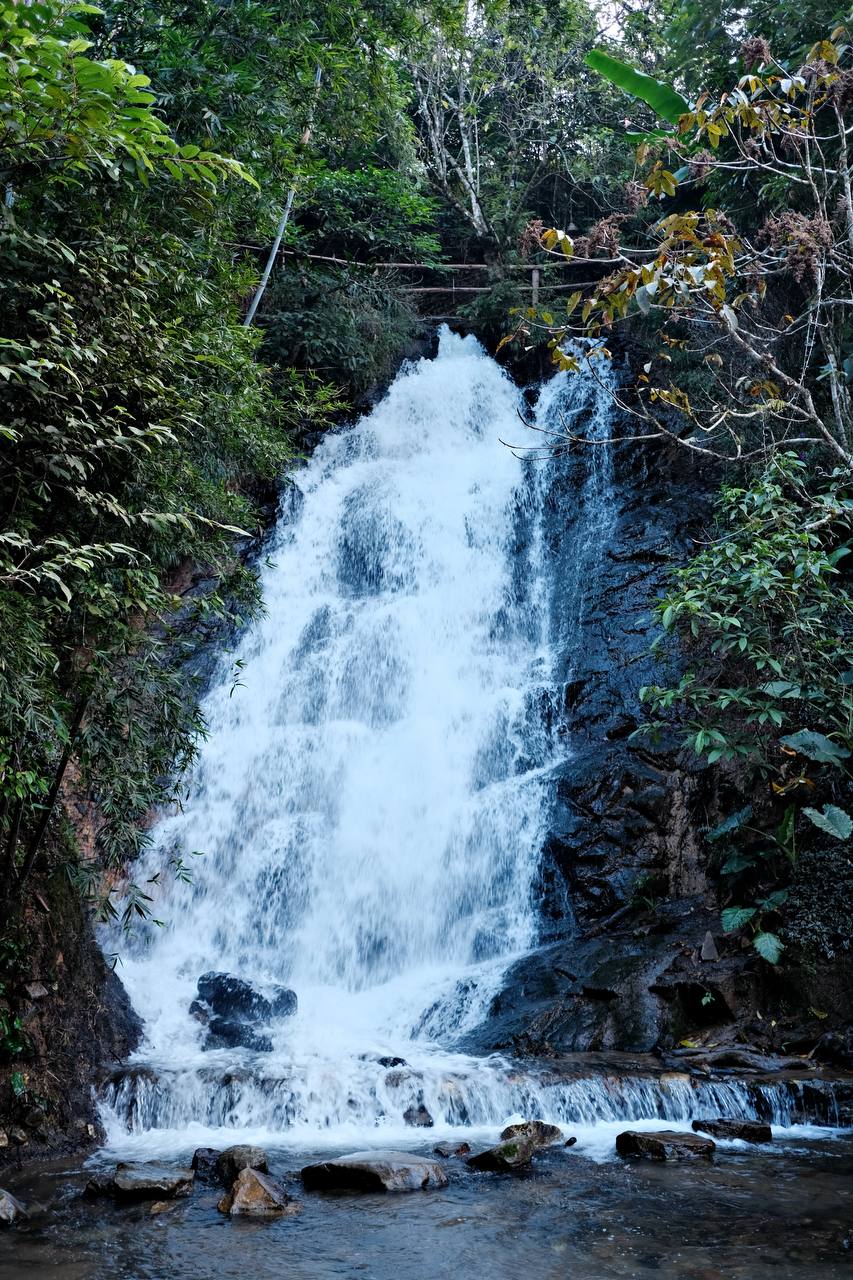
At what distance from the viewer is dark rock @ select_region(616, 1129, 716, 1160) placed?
18.0 ft

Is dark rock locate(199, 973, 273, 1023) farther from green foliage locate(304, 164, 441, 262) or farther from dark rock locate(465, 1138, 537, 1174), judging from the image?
green foliage locate(304, 164, 441, 262)

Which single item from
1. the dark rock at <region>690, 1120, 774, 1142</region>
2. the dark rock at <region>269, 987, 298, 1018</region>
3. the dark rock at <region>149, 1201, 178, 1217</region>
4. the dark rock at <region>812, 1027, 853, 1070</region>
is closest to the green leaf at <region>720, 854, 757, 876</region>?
the dark rock at <region>812, 1027, 853, 1070</region>

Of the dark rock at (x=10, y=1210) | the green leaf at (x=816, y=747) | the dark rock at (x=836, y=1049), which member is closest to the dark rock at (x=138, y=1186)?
the dark rock at (x=10, y=1210)

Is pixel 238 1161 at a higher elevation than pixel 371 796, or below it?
below

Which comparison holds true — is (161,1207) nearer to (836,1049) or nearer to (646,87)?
(836,1049)

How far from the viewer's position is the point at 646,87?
11805 millimetres

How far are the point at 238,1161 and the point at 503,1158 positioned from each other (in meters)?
1.59

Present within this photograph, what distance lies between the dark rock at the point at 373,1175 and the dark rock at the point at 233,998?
3128mm

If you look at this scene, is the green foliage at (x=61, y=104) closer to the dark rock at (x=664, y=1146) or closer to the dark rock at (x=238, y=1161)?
the dark rock at (x=238, y=1161)

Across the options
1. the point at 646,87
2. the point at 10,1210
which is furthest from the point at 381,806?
the point at 646,87

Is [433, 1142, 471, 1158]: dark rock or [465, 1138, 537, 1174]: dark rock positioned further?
[433, 1142, 471, 1158]: dark rock

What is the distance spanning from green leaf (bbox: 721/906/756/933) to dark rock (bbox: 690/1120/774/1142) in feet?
7.33

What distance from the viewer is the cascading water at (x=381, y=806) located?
6453mm

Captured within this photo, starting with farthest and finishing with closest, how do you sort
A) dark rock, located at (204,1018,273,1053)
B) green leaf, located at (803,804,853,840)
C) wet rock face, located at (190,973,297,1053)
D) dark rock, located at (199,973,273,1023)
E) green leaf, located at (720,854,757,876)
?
green leaf, located at (720,854,757,876), dark rock, located at (199,973,273,1023), green leaf, located at (803,804,853,840), wet rock face, located at (190,973,297,1053), dark rock, located at (204,1018,273,1053)
